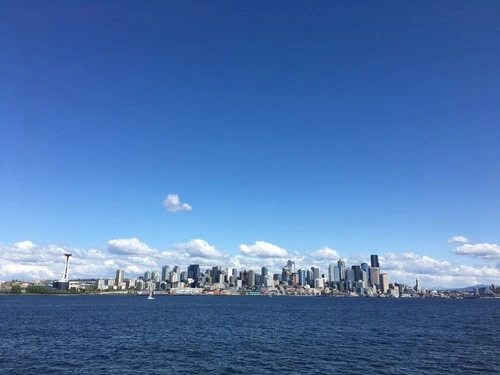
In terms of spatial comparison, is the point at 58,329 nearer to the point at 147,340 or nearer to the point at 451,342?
the point at 147,340

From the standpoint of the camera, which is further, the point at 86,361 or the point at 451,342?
the point at 451,342

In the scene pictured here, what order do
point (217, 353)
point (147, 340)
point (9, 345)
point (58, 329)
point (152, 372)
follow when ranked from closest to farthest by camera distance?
point (152, 372) → point (217, 353) → point (9, 345) → point (147, 340) → point (58, 329)

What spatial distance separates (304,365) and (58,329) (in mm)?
72187

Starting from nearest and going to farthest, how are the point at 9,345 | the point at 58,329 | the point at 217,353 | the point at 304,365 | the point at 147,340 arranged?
the point at 304,365 → the point at 217,353 → the point at 9,345 → the point at 147,340 → the point at 58,329

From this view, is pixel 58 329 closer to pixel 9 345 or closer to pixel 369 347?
pixel 9 345

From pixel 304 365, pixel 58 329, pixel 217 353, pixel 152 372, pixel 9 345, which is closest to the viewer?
pixel 152 372

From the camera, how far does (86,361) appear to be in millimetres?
55500

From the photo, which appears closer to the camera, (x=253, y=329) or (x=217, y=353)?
(x=217, y=353)

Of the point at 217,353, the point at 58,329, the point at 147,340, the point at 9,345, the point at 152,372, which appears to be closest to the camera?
the point at 152,372

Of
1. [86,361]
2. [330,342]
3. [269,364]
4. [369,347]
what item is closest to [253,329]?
[330,342]

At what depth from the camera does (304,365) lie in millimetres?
54656

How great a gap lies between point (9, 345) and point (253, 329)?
184 ft

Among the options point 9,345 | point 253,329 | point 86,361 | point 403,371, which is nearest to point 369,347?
point 403,371

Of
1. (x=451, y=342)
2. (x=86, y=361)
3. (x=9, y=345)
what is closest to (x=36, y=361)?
(x=86, y=361)
